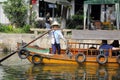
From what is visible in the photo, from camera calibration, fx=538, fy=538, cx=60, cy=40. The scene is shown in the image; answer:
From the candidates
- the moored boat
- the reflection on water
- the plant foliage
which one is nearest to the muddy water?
the reflection on water

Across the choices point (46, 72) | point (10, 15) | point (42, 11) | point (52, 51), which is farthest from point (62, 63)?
point (42, 11)

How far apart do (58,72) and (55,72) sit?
14 cm

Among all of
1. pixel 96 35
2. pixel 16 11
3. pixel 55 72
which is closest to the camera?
pixel 55 72

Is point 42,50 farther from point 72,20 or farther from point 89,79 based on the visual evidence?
point 72,20

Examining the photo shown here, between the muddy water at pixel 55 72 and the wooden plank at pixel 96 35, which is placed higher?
the wooden plank at pixel 96 35

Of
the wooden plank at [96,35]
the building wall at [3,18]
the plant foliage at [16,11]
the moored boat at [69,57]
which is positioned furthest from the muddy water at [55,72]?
→ the building wall at [3,18]

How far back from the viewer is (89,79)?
2128cm

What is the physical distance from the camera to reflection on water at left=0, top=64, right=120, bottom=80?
21684mm

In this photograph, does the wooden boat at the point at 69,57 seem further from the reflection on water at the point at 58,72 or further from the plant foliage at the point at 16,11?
the plant foliage at the point at 16,11

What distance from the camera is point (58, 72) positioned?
23.5 metres

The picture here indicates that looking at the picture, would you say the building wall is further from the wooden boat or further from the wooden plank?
the wooden plank

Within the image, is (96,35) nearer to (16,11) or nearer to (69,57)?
(69,57)

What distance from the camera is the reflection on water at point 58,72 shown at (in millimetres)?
21684

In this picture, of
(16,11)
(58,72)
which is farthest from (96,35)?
(16,11)
